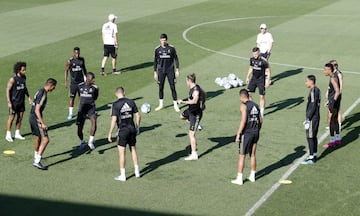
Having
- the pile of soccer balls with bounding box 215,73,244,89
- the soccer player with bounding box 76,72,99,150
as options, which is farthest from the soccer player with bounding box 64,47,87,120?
the pile of soccer balls with bounding box 215,73,244,89

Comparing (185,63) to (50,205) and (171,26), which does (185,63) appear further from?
(50,205)

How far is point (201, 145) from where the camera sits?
20.2 m

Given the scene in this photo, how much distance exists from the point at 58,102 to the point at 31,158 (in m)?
5.79

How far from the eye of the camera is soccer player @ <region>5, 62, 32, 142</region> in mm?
20109

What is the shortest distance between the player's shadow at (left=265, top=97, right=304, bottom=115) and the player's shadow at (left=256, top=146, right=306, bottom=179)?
12.8ft

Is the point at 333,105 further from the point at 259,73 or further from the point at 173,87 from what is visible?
the point at 173,87

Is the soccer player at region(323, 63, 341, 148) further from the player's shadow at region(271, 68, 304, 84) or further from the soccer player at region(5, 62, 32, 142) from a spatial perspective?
the soccer player at region(5, 62, 32, 142)

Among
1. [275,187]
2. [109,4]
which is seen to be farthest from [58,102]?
[109,4]

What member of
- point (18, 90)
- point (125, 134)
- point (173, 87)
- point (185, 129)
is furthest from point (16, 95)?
point (173, 87)

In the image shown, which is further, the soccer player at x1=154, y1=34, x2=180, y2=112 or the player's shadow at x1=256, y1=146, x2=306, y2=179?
the soccer player at x1=154, y1=34, x2=180, y2=112

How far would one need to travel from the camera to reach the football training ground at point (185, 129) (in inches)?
639

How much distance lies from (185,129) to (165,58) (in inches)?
125

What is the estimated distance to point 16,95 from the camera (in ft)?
66.6

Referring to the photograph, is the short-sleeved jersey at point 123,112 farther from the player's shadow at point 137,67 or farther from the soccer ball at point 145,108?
the player's shadow at point 137,67
